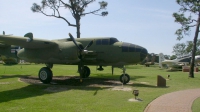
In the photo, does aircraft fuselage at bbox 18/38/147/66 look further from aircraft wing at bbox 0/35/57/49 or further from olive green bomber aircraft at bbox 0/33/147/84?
aircraft wing at bbox 0/35/57/49

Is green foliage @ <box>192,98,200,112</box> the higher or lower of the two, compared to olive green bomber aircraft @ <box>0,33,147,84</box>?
lower

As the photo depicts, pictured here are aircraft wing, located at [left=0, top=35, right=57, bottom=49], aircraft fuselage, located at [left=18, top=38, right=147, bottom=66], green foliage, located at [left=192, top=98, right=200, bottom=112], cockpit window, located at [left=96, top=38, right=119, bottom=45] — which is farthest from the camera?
cockpit window, located at [left=96, top=38, right=119, bottom=45]

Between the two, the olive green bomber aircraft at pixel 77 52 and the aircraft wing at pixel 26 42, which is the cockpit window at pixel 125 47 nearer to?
the olive green bomber aircraft at pixel 77 52

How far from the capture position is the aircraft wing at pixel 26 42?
48.0 feet

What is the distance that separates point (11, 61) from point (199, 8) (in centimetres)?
4293

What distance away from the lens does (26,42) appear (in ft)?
50.4

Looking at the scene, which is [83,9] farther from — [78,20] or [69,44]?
[69,44]

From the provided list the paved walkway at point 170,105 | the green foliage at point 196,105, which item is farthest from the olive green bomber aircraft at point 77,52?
the green foliage at point 196,105

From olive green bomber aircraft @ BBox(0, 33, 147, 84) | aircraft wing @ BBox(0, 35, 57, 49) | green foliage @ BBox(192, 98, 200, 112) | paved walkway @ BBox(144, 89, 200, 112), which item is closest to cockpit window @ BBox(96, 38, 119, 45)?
olive green bomber aircraft @ BBox(0, 33, 147, 84)

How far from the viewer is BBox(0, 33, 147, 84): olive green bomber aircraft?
15406mm

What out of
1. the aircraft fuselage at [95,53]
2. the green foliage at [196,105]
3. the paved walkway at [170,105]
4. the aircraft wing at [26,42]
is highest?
the aircraft wing at [26,42]

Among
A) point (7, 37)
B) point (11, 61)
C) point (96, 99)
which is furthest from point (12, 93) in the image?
point (11, 61)

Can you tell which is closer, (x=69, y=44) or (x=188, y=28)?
(x=69, y=44)

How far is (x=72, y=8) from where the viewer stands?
1522 inches
